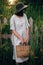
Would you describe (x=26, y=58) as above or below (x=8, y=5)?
below

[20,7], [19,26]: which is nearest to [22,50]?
[19,26]

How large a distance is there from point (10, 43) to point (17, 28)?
0.49 metres

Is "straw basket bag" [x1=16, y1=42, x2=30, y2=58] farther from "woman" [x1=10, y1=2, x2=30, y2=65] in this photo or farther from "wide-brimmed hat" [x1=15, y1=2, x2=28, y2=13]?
"wide-brimmed hat" [x1=15, y1=2, x2=28, y2=13]

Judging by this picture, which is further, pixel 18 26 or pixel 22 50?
pixel 18 26

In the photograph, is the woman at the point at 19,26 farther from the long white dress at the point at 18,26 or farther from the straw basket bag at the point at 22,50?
the straw basket bag at the point at 22,50

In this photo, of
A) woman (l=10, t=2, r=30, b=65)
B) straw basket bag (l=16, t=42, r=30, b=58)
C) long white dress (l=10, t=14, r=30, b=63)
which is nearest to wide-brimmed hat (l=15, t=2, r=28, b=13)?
woman (l=10, t=2, r=30, b=65)

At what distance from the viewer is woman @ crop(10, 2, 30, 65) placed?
1309cm

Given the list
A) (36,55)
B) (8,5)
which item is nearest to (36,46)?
(36,55)

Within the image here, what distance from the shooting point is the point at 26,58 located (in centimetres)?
1329

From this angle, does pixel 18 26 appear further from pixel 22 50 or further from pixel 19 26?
pixel 22 50

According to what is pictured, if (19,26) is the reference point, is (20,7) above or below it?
above

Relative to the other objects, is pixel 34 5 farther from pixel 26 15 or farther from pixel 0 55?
pixel 0 55

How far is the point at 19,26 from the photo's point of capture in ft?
43.0

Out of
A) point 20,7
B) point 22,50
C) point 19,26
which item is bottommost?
point 22,50
